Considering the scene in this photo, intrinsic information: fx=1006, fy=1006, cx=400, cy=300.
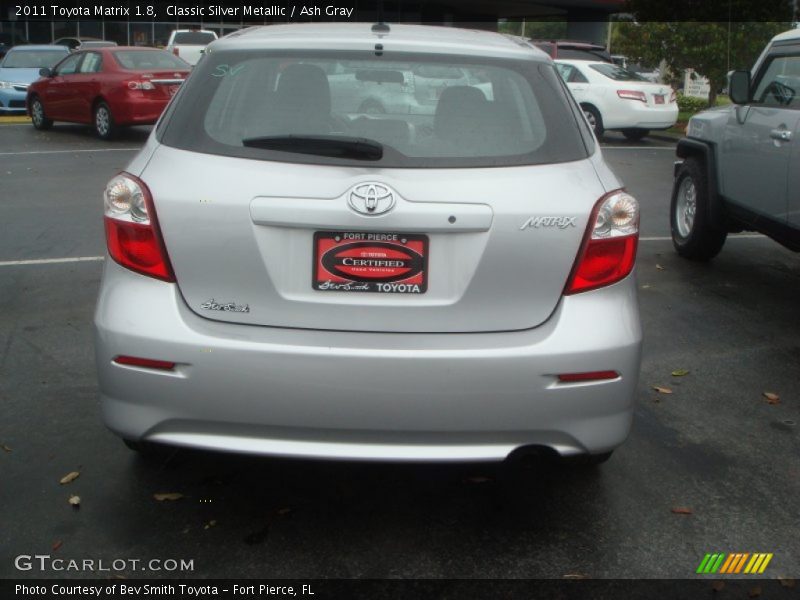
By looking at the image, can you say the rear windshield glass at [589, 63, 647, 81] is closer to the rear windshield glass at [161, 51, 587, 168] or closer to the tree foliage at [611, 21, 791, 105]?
the tree foliage at [611, 21, 791, 105]

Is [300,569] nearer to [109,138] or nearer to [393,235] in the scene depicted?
[393,235]

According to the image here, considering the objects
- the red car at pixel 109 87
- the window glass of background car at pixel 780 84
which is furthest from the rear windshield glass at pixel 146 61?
the window glass of background car at pixel 780 84

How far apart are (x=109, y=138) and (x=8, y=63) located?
7140mm

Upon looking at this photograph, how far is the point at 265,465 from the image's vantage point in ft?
13.2

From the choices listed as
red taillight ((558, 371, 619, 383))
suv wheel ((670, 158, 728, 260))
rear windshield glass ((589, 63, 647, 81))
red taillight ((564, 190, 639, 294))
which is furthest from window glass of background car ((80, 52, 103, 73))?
red taillight ((558, 371, 619, 383))

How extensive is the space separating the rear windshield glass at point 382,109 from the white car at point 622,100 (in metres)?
14.7

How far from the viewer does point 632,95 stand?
59.1ft

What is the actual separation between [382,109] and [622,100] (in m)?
15.3

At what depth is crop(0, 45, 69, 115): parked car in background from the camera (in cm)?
2123

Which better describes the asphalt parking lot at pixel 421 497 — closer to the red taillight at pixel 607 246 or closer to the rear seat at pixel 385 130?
the red taillight at pixel 607 246

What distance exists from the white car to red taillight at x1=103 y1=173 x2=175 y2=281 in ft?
50.3

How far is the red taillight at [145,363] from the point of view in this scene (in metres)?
3.17

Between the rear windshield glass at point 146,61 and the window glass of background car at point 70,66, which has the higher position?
the rear windshield glass at point 146,61

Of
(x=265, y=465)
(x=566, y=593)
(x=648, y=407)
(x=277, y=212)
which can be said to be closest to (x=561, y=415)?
(x=566, y=593)
